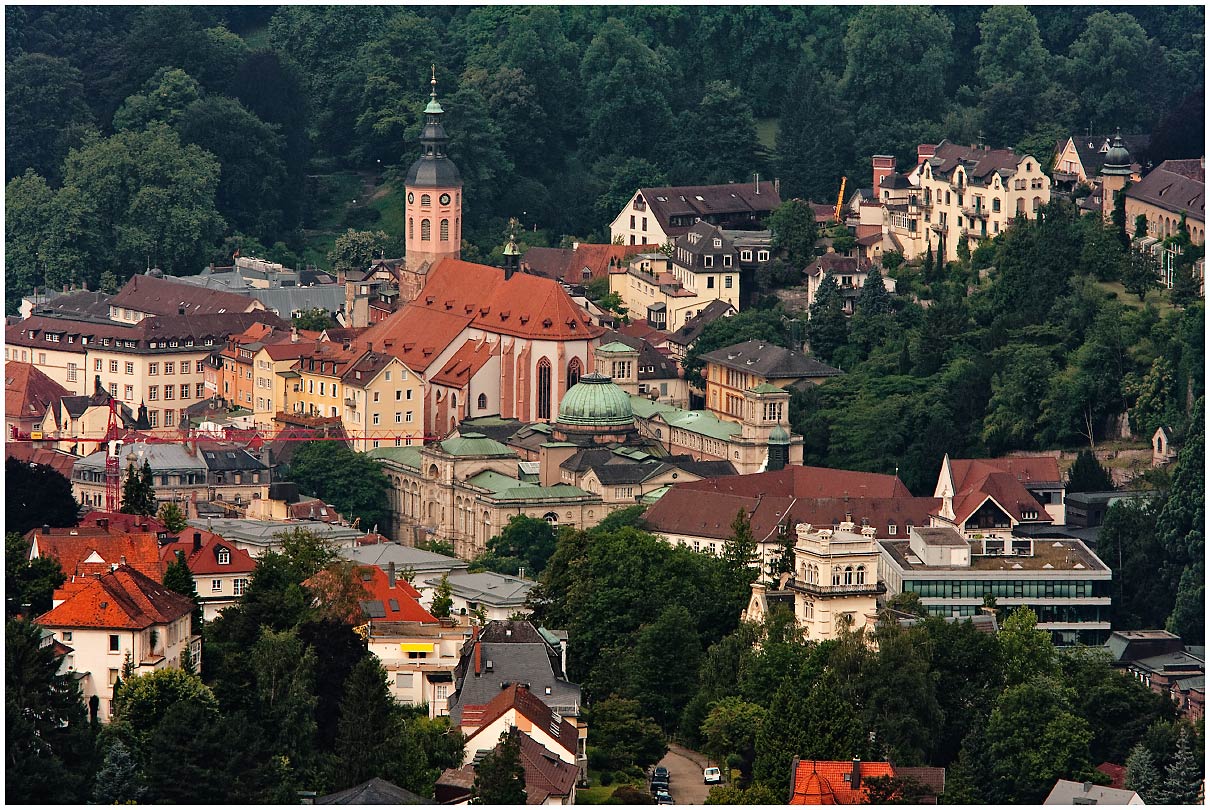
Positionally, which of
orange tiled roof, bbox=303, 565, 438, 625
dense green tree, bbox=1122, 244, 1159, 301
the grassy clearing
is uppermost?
dense green tree, bbox=1122, 244, 1159, 301

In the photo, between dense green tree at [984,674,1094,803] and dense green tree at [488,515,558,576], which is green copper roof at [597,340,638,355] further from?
dense green tree at [984,674,1094,803]

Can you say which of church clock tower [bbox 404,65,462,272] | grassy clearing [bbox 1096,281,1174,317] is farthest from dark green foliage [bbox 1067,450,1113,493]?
church clock tower [bbox 404,65,462,272]

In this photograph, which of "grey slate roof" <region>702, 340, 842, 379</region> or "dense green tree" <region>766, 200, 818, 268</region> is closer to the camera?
"grey slate roof" <region>702, 340, 842, 379</region>

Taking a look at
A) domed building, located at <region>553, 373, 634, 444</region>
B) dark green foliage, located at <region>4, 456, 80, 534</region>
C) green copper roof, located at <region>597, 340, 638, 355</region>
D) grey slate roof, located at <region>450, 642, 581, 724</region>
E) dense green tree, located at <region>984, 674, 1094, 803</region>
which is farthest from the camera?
green copper roof, located at <region>597, 340, 638, 355</region>

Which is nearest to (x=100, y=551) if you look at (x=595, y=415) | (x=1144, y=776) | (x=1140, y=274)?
Result: (x=1144, y=776)

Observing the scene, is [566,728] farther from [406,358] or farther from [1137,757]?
[406,358]

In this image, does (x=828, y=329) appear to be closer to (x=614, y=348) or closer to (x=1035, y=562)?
(x=614, y=348)

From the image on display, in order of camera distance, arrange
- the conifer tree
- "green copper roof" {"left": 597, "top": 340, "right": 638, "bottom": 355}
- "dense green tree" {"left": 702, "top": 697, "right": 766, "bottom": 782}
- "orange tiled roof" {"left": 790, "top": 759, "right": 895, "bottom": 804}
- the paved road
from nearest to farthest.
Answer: "orange tiled roof" {"left": 790, "top": 759, "right": 895, "bottom": 804} → the conifer tree → the paved road → "dense green tree" {"left": 702, "top": 697, "right": 766, "bottom": 782} → "green copper roof" {"left": 597, "top": 340, "right": 638, "bottom": 355}
